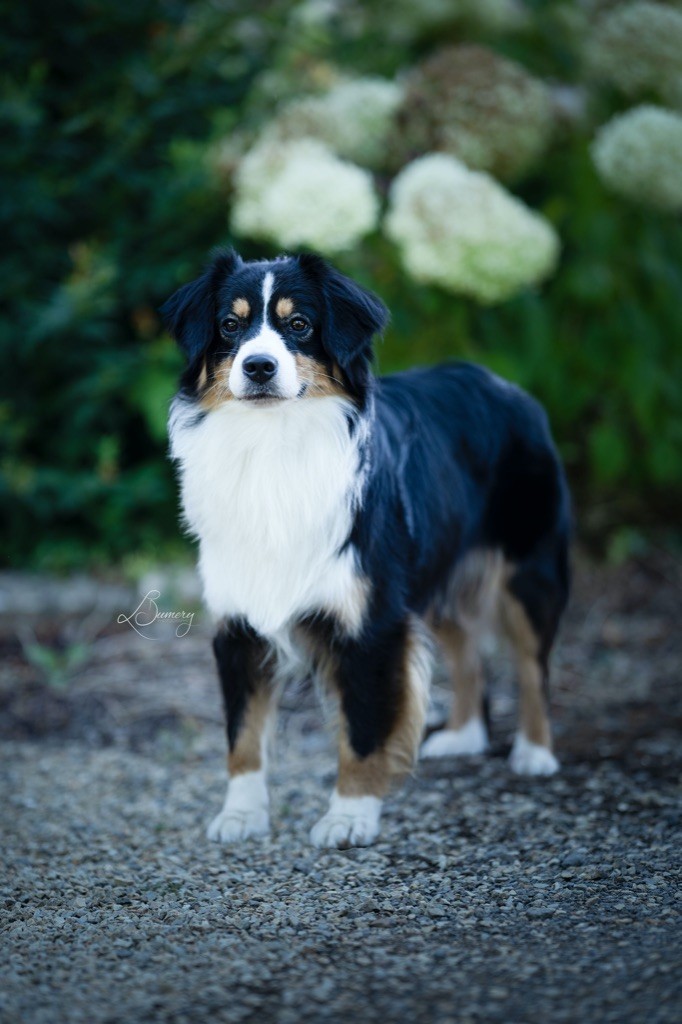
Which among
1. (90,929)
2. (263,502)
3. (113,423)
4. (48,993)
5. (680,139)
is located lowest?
(113,423)

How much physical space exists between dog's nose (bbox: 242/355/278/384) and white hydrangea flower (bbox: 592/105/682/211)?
310 centimetres

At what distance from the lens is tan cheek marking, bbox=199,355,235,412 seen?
3.14 meters

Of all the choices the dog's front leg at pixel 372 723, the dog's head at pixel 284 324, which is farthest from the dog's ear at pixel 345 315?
the dog's front leg at pixel 372 723

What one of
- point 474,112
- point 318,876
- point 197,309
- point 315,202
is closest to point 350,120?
point 474,112

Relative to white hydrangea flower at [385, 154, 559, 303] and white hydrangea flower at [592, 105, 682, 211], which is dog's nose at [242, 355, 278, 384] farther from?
white hydrangea flower at [592, 105, 682, 211]

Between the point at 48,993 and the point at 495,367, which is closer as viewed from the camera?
the point at 48,993

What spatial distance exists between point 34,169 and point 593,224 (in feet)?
9.06

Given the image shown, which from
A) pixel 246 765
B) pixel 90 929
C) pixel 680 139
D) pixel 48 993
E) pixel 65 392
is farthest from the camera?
pixel 65 392

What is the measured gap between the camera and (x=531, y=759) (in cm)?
379

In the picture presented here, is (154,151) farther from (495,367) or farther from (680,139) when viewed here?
(680,139)

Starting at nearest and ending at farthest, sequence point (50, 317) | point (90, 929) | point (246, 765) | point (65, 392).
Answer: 1. point (90, 929)
2. point (246, 765)
3. point (50, 317)
4. point (65, 392)

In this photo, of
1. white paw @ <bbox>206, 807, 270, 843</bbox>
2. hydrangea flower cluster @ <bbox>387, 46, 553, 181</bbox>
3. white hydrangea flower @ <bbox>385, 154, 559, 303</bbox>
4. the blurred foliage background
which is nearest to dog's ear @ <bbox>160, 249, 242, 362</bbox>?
white paw @ <bbox>206, 807, 270, 843</bbox>

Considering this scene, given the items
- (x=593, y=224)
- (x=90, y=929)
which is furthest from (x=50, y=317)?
(x=90, y=929)

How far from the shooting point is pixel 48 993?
222 centimetres
